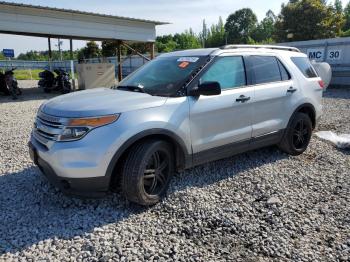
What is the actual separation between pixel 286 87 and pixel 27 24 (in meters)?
12.5

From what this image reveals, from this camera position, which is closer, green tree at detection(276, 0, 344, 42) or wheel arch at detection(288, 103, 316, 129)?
wheel arch at detection(288, 103, 316, 129)

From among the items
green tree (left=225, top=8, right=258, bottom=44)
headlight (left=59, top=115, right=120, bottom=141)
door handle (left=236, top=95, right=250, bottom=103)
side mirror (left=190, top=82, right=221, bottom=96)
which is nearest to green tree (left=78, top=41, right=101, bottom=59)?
green tree (left=225, top=8, right=258, bottom=44)

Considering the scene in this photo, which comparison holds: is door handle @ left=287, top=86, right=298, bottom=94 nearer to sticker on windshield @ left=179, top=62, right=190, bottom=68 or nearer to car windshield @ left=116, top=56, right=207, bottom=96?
car windshield @ left=116, top=56, right=207, bottom=96

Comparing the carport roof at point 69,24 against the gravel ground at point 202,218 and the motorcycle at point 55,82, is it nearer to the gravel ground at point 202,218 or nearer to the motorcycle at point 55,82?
the motorcycle at point 55,82

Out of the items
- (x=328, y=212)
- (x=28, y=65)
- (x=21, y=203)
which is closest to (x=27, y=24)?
(x=21, y=203)

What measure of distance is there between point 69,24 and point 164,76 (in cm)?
1247

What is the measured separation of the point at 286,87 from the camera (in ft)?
16.7

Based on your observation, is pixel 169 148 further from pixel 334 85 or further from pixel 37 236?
pixel 334 85

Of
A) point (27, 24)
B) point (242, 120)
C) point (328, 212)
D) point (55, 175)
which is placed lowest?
point (328, 212)

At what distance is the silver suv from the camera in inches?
130

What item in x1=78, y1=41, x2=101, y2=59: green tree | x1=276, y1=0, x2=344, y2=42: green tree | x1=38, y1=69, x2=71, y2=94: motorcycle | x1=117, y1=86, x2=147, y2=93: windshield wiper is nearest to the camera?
x1=117, y1=86, x2=147, y2=93: windshield wiper

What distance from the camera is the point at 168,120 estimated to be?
3658 mm

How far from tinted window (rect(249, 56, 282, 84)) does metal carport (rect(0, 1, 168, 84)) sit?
11.9 metres

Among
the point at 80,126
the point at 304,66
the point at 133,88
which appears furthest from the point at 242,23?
the point at 80,126
